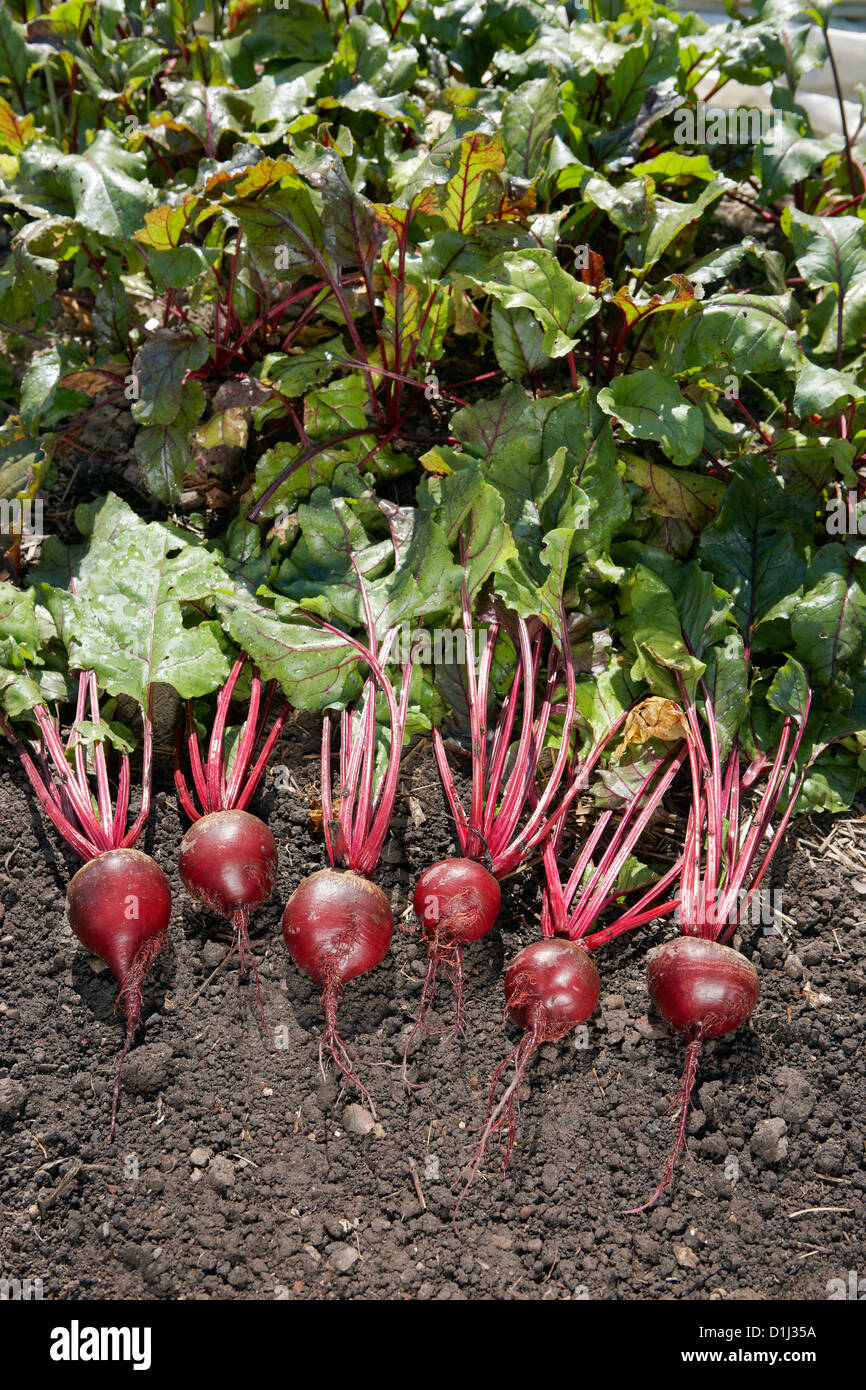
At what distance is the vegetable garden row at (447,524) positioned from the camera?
242 cm

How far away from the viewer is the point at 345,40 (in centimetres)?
336

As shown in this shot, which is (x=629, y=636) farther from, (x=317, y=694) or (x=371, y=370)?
(x=371, y=370)

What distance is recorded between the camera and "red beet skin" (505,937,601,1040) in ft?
7.20

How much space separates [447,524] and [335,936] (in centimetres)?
120

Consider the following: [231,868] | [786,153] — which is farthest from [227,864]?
[786,153]

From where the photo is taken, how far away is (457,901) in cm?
230

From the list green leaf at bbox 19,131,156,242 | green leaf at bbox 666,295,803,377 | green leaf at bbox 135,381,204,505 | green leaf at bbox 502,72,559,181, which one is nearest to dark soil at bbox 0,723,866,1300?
green leaf at bbox 135,381,204,505

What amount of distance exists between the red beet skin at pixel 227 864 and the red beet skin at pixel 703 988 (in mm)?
971

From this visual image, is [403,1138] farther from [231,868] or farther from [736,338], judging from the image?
[736,338]

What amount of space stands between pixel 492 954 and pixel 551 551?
104cm

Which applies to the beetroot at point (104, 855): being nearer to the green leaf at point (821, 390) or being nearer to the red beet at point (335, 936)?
the red beet at point (335, 936)

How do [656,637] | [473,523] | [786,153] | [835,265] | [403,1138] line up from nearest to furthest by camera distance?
[403,1138]
[656,637]
[473,523]
[835,265]
[786,153]

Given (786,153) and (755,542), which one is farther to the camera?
(786,153)

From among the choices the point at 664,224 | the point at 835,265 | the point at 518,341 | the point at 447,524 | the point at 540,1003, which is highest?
the point at 664,224
